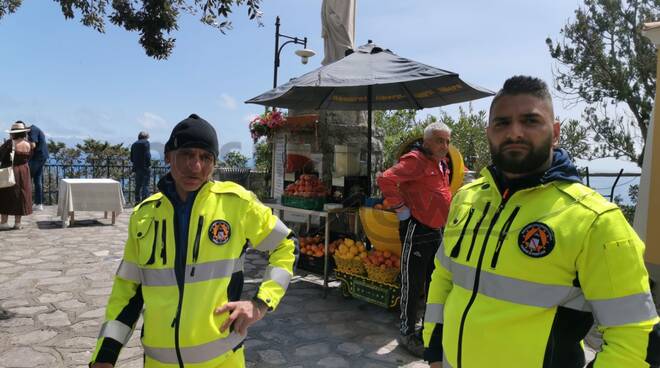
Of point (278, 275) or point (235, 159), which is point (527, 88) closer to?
point (278, 275)

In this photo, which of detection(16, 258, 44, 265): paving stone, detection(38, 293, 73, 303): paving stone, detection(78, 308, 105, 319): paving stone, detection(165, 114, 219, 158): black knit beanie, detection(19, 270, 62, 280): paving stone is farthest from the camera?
detection(16, 258, 44, 265): paving stone

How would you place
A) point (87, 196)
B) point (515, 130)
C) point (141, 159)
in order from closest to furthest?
point (515, 130) < point (87, 196) < point (141, 159)

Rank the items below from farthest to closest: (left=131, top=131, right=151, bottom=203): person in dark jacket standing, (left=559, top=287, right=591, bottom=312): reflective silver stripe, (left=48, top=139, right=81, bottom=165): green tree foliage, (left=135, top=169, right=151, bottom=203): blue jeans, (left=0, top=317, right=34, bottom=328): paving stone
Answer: (left=48, top=139, right=81, bottom=165): green tree foliage → (left=135, top=169, right=151, bottom=203): blue jeans → (left=131, top=131, right=151, bottom=203): person in dark jacket standing → (left=0, top=317, right=34, bottom=328): paving stone → (left=559, top=287, right=591, bottom=312): reflective silver stripe

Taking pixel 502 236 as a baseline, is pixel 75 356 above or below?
below

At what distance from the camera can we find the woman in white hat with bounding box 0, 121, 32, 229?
8711 millimetres

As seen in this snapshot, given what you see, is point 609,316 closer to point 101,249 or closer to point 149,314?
point 149,314

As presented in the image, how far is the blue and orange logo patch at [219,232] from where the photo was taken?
1.89 m

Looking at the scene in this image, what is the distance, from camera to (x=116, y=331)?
1.87 metres

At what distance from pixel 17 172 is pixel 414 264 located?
839 cm

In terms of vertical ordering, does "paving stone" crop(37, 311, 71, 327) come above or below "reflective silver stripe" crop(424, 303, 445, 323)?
below

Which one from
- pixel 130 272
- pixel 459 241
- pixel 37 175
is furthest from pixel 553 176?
pixel 37 175

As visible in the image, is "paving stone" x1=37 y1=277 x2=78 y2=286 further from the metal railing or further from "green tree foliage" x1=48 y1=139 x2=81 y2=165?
"green tree foliage" x1=48 y1=139 x2=81 y2=165

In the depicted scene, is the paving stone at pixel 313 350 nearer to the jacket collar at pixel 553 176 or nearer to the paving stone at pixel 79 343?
the paving stone at pixel 79 343

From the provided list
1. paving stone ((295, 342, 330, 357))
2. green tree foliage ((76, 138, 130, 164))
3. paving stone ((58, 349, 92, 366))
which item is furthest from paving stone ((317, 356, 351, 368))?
green tree foliage ((76, 138, 130, 164))
